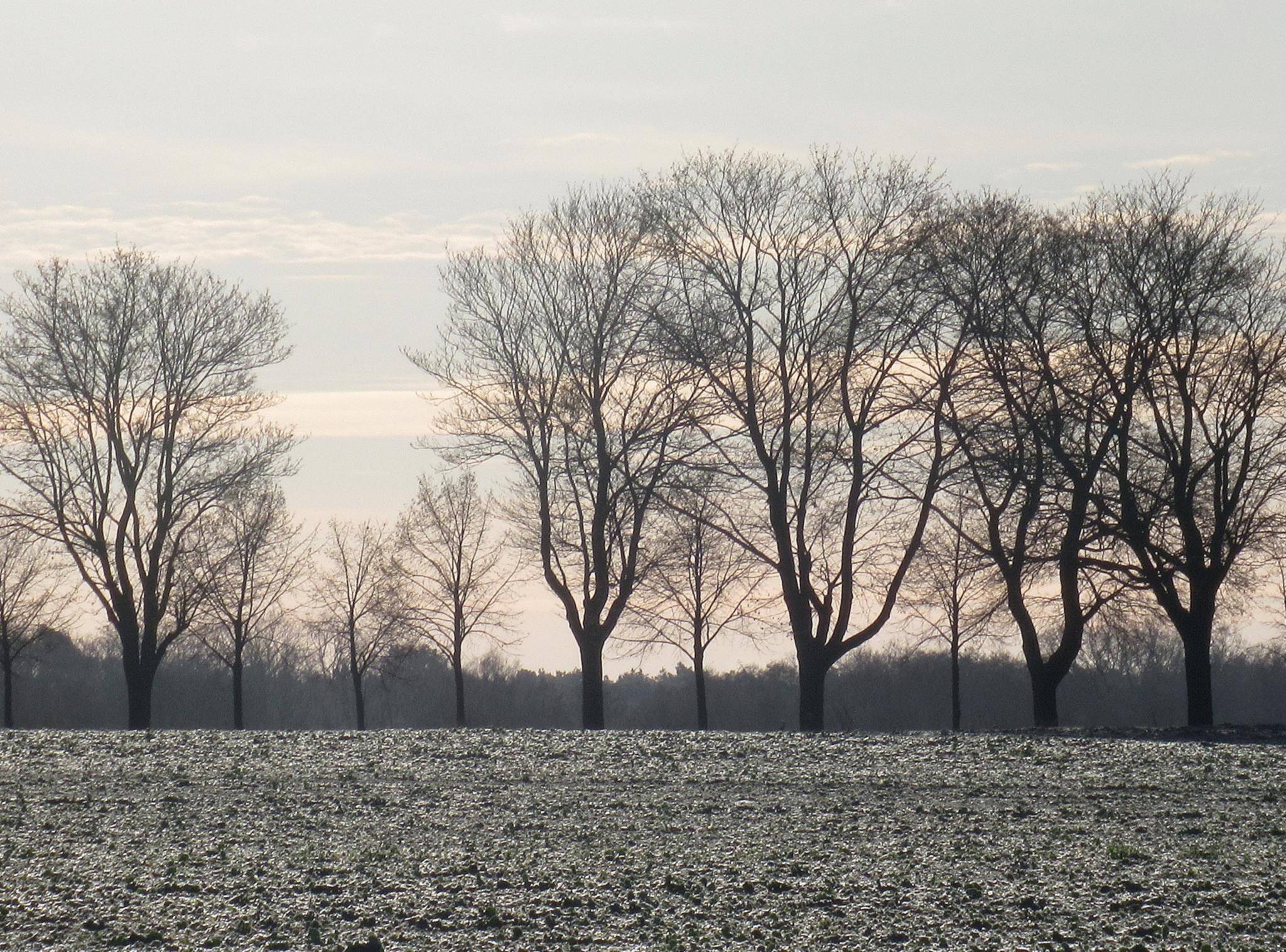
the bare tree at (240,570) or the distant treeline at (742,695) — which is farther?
the distant treeline at (742,695)

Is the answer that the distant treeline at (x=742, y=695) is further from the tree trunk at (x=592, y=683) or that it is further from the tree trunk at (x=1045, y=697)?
the tree trunk at (x=1045, y=697)

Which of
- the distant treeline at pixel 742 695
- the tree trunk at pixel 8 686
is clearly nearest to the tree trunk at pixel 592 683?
the tree trunk at pixel 8 686

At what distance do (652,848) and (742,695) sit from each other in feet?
373

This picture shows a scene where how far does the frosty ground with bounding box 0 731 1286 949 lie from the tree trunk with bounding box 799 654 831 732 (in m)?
11.5

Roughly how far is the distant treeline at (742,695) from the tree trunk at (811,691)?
58.7 metres

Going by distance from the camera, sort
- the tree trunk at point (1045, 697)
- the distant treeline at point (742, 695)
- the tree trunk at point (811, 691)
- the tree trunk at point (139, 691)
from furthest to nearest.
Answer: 1. the distant treeline at point (742, 695)
2. the tree trunk at point (139, 691)
3. the tree trunk at point (1045, 697)
4. the tree trunk at point (811, 691)

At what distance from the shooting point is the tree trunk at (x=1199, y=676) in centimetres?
3359

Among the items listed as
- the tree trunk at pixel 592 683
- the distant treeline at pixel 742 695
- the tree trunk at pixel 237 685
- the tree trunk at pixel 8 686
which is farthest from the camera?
the distant treeline at pixel 742 695

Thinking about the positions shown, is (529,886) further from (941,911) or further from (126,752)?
(126,752)

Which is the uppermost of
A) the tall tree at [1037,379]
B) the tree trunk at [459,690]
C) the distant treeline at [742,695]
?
the tall tree at [1037,379]

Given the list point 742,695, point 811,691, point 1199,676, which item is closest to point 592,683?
point 811,691

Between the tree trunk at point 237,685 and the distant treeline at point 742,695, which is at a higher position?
the tree trunk at point 237,685

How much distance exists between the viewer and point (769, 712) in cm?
10775

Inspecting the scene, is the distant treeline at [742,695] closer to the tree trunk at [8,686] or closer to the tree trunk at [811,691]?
the tree trunk at [8,686]
